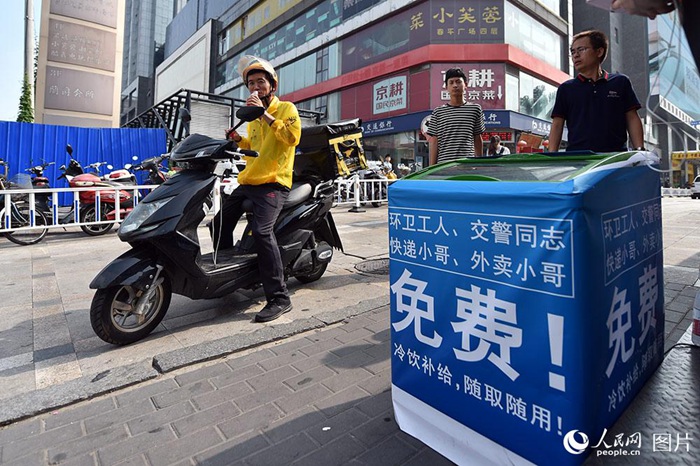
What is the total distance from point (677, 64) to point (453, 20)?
859 inches

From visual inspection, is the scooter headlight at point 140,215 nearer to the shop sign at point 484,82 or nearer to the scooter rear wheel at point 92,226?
the scooter rear wheel at point 92,226

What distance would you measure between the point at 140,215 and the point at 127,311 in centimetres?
63

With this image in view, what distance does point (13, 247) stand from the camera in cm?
621

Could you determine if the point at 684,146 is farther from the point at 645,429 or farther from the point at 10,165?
the point at 10,165

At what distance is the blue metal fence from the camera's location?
11.2m

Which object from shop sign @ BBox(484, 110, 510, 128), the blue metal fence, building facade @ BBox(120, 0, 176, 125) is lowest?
the blue metal fence

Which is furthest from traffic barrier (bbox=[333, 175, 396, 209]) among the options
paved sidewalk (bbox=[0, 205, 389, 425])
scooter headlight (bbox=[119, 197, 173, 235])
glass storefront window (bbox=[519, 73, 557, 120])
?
glass storefront window (bbox=[519, 73, 557, 120])

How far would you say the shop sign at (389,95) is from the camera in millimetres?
21375

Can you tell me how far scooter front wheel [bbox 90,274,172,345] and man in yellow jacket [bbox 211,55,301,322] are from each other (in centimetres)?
69

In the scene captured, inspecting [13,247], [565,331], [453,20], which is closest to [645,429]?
[565,331]

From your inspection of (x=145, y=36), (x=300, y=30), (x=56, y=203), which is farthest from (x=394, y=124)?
(x=145, y=36)

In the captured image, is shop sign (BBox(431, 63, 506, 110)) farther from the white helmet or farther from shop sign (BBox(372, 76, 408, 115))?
the white helmet

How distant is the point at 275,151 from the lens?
10.3 ft

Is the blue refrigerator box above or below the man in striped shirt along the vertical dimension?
below
